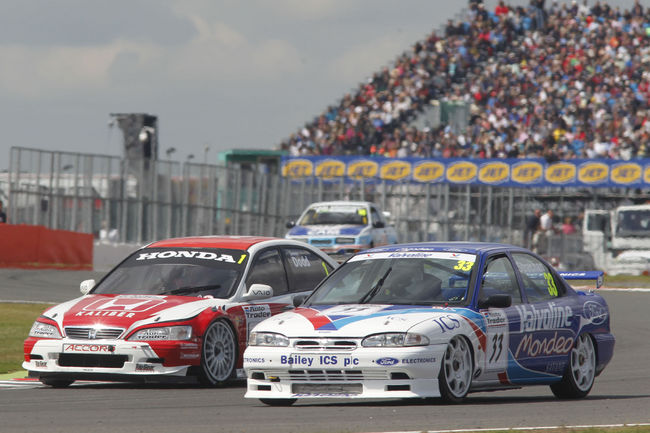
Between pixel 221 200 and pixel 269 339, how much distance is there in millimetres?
26013

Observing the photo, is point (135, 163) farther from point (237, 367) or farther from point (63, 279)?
point (237, 367)

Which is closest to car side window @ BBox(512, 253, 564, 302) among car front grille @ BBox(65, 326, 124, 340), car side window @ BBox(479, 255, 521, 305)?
car side window @ BBox(479, 255, 521, 305)

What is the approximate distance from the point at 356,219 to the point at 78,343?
20735mm

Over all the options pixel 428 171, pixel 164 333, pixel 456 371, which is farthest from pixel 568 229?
pixel 456 371

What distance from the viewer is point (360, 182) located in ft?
123

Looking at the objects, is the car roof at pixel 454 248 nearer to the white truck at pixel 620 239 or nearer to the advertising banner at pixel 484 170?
the white truck at pixel 620 239

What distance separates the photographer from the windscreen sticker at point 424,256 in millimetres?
9859

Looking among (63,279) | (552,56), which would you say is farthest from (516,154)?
(63,279)

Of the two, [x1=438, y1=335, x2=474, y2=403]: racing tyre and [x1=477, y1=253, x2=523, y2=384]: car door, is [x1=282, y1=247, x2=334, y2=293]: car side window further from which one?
[x1=438, y1=335, x2=474, y2=403]: racing tyre

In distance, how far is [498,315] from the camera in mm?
9625

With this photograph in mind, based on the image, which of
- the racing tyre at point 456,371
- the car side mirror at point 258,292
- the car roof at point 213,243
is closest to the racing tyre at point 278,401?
the racing tyre at point 456,371

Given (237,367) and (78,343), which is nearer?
(78,343)

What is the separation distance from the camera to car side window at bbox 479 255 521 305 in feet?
32.2

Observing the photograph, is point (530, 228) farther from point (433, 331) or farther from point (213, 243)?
point (433, 331)
